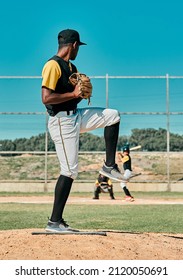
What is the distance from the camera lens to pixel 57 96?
6.14 meters

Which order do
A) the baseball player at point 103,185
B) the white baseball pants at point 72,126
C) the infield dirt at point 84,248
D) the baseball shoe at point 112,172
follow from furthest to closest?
the baseball player at point 103,185 < the baseball shoe at point 112,172 < the white baseball pants at point 72,126 < the infield dirt at point 84,248

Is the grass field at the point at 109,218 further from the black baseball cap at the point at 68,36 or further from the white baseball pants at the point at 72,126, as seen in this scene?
the black baseball cap at the point at 68,36

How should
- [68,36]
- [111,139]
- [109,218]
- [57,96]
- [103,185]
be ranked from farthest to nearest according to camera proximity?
[103,185] < [109,218] < [111,139] < [68,36] < [57,96]

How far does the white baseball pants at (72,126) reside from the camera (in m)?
6.38

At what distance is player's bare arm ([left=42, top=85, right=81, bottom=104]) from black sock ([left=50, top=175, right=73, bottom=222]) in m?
0.87

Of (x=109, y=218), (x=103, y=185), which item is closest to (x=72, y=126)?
(x=109, y=218)

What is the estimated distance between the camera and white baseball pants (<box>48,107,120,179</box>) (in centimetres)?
638

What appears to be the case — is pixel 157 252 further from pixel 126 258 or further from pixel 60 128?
pixel 60 128

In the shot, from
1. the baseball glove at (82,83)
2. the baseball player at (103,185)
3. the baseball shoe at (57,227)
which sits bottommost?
the baseball shoe at (57,227)

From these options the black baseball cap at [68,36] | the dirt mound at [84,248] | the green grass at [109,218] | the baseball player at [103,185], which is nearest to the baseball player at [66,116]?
the black baseball cap at [68,36]

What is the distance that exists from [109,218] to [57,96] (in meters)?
6.23

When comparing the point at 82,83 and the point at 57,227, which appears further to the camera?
the point at 57,227

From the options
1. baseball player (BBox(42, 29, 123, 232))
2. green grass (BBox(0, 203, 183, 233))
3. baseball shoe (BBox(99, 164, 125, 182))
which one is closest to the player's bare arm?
baseball player (BBox(42, 29, 123, 232))

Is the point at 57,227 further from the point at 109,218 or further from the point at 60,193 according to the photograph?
the point at 109,218
